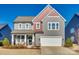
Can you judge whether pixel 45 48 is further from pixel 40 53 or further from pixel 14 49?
pixel 14 49

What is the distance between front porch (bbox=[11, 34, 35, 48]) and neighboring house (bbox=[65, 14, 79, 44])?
706 millimetres

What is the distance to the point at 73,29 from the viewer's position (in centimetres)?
785

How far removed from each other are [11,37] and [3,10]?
0.57 metres

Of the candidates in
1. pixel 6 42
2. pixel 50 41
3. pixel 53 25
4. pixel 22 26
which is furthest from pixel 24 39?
pixel 53 25

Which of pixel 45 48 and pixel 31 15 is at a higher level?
pixel 31 15

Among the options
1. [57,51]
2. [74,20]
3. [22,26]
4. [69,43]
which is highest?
[74,20]

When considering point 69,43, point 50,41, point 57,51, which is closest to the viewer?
point 57,51

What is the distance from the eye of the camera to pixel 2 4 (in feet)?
25.5

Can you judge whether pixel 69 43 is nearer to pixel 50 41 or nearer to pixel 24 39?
pixel 50 41

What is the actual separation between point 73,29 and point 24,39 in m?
1.01

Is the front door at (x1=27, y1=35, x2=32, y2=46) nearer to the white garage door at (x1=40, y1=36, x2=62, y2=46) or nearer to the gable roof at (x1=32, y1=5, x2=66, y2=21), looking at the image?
the white garage door at (x1=40, y1=36, x2=62, y2=46)

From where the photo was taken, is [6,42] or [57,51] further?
[6,42]

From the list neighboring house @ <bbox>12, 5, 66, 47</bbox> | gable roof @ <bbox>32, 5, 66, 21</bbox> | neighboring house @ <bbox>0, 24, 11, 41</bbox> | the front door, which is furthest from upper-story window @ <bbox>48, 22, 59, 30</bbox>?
neighboring house @ <bbox>0, 24, 11, 41</bbox>

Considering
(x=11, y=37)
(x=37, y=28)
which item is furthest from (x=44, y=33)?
(x=11, y=37)
